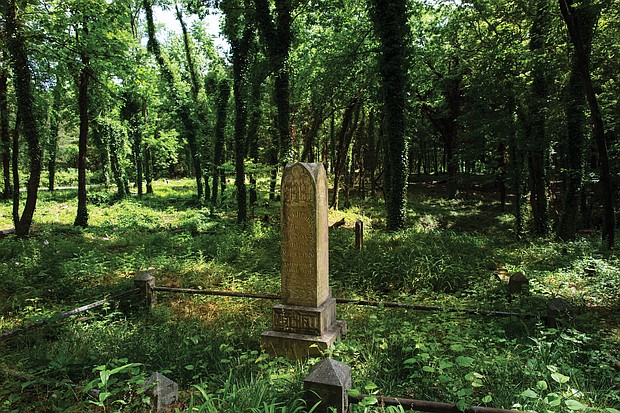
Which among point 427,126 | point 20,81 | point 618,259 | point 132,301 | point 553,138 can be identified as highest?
point 427,126

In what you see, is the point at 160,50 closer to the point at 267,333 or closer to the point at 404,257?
the point at 404,257

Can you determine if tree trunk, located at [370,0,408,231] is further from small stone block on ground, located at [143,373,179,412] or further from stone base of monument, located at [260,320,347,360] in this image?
small stone block on ground, located at [143,373,179,412]

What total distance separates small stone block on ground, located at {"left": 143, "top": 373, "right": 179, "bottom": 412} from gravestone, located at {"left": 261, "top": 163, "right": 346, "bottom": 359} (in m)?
1.92

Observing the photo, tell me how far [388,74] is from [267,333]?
10.2 metres

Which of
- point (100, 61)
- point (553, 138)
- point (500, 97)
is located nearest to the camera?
point (100, 61)

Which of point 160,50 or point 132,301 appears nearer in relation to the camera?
point 132,301

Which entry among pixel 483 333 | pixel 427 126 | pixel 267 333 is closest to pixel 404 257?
pixel 483 333

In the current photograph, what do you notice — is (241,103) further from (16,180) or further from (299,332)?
(299,332)

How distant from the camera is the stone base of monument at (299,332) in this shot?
16.5ft

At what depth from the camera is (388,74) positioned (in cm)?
1249

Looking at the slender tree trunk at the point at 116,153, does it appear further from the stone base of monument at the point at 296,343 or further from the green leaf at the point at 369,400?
the green leaf at the point at 369,400

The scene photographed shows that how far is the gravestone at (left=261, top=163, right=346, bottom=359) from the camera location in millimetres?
5160

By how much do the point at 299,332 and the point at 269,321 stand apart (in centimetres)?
131

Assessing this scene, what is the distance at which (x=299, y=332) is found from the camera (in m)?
5.23
